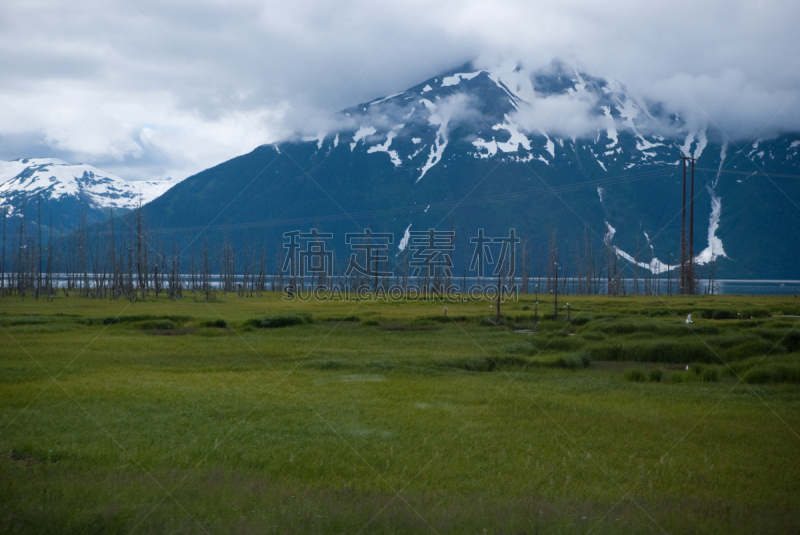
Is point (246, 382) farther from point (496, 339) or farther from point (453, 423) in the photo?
point (496, 339)

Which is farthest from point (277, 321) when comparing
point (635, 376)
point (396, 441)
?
point (396, 441)

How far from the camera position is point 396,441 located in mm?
13430

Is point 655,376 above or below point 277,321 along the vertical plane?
below

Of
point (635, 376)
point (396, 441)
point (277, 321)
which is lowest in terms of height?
point (635, 376)

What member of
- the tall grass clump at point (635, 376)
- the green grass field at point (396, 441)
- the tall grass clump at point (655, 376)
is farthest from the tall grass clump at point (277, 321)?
the tall grass clump at point (655, 376)

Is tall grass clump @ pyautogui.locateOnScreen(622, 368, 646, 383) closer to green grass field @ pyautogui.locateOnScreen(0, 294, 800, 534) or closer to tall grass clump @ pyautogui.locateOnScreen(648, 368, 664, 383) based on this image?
green grass field @ pyautogui.locateOnScreen(0, 294, 800, 534)

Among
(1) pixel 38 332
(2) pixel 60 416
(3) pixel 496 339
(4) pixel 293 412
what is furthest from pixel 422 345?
(1) pixel 38 332

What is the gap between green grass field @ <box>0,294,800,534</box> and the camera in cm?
924

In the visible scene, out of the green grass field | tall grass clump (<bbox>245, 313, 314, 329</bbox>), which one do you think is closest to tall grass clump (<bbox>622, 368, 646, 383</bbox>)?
the green grass field

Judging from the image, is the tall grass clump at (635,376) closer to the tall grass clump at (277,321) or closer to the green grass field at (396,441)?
the green grass field at (396,441)

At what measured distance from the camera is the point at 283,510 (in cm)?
924

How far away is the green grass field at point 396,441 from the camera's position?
9242 millimetres

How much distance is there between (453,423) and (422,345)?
1854cm

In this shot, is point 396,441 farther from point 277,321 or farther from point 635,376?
point 277,321
